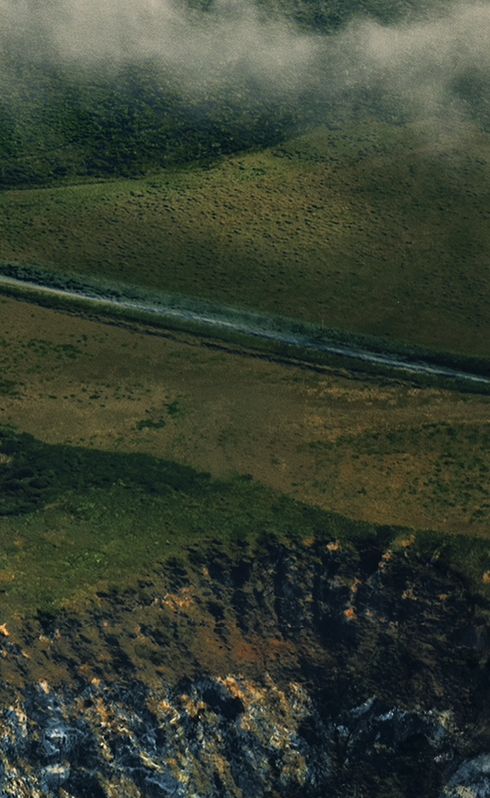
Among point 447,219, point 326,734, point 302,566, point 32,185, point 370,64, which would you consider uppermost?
point 370,64

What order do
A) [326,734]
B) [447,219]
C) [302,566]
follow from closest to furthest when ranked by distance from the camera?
[326,734], [302,566], [447,219]

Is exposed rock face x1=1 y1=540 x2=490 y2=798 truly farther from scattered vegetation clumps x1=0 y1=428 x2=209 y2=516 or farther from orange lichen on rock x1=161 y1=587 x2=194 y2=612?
scattered vegetation clumps x1=0 y1=428 x2=209 y2=516

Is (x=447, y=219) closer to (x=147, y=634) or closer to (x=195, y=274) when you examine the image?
(x=195, y=274)

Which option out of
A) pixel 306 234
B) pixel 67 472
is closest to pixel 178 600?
pixel 67 472

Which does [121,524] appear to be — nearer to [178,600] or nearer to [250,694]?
[178,600]

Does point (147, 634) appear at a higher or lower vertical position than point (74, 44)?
lower

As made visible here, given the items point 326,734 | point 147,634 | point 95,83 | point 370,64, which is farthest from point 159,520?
point 370,64

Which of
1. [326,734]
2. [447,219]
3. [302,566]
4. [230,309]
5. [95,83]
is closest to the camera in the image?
[326,734]
